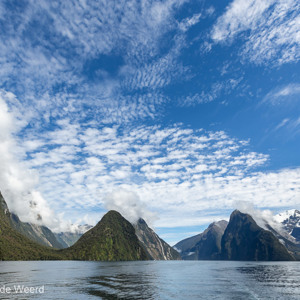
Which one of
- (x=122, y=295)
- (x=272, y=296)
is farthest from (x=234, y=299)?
(x=122, y=295)

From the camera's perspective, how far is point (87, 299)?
58750mm

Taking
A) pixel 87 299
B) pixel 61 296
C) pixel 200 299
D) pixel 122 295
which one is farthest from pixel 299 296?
pixel 61 296

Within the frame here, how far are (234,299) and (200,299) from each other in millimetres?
9032

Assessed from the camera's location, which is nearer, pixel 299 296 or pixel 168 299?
pixel 168 299

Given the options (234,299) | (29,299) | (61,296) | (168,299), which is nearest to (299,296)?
(234,299)

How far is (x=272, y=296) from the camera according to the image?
230 ft

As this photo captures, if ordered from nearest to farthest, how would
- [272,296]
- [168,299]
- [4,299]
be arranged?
[4,299] < [168,299] < [272,296]

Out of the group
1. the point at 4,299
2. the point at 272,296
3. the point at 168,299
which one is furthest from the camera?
the point at 272,296

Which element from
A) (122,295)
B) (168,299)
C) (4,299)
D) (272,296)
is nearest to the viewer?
(4,299)

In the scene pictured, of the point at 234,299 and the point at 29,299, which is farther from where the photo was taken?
the point at 234,299

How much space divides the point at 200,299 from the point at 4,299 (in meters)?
44.7

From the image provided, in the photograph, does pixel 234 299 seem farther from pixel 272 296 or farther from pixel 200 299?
pixel 272 296

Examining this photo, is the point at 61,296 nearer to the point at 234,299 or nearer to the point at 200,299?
the point at 200,299

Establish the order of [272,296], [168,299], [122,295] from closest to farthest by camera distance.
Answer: [168,299]
[122,295]
[272,296]
